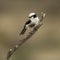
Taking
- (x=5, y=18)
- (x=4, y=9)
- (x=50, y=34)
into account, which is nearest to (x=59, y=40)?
(x=50, y=34)

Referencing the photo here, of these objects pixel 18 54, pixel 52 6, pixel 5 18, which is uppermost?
pixel 18 54

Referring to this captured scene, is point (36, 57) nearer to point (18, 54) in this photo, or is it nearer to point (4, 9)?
point (18, 54)

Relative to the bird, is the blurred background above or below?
below

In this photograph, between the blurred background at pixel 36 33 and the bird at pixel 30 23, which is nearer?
the bird at pixel 30 23

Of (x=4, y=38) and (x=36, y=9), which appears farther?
(x=36, y=9)

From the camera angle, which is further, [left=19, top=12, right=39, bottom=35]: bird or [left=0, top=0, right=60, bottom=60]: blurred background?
[left=0, top=0, right=60, bottom=60]: blurred background

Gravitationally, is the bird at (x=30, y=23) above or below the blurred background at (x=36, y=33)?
above

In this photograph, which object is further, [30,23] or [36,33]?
[36,33]

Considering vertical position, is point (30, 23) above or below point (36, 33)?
above
